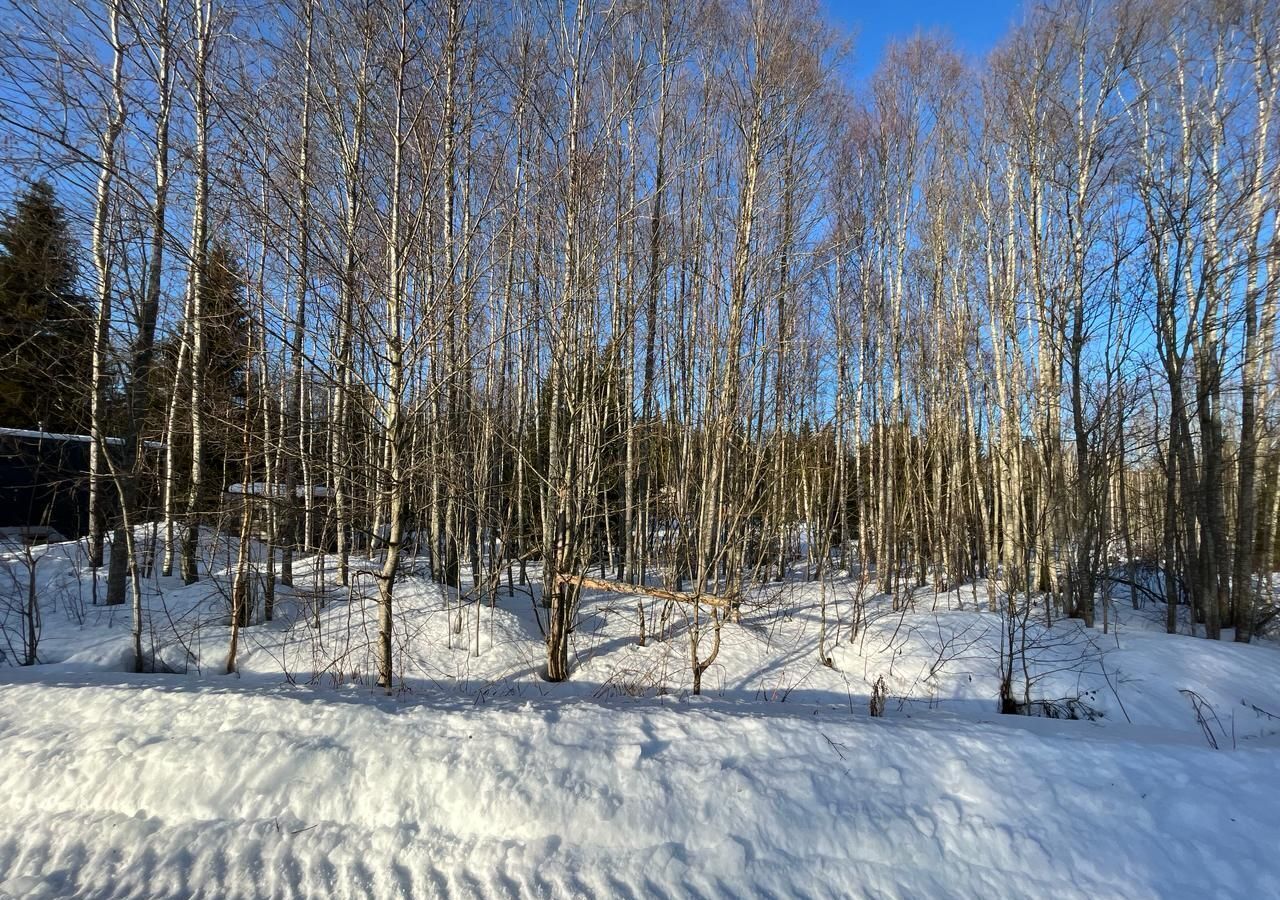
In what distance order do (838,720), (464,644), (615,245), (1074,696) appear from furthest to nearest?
1. (615,245)
2. (464,644)
3. (1074,696)
4. (838,720)

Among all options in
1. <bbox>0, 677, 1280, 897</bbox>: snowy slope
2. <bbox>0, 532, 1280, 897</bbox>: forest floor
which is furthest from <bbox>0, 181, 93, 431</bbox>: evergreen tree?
<bbox>0, 677, 1280, 897</bbox>: snowy slope

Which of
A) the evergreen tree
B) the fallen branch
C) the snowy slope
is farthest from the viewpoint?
the fallen branch

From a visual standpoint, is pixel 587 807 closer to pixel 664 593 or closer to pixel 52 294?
pixel 664 593

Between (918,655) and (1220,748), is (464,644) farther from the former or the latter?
(1220,748)

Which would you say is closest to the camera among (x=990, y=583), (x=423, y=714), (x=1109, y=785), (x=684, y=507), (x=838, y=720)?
(x=1109, y=785)

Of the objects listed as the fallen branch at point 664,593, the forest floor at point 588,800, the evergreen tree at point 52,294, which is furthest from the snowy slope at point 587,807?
the evergreen tree at point 52,294

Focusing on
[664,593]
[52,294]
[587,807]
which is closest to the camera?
[587,807]

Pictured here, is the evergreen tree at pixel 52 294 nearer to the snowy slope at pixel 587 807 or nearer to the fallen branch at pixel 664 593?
the snowy slope at pixel 587 807

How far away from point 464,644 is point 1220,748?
779 centimetres

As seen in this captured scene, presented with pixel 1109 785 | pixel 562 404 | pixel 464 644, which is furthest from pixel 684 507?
→ pixel 1109 785

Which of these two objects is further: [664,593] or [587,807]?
[664,593]

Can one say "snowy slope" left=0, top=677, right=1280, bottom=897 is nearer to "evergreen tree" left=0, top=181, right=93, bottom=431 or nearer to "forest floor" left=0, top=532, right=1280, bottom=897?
"forest floor" left=0, top=532, right=1280, bottom=897

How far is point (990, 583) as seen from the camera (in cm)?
1189

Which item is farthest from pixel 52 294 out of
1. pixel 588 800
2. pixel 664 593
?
pixel 664 593
